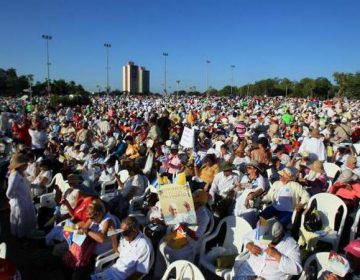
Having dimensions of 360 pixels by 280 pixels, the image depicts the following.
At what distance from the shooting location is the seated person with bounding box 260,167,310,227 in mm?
5008

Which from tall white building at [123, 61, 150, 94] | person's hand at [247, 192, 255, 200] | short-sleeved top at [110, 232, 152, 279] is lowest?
short-sleeved top at [110, 232, 152, 279]

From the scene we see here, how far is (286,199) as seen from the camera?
5.09 m

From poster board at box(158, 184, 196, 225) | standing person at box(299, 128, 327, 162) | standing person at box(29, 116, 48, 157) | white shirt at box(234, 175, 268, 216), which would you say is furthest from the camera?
standing person at box(29, 116, 48, 157)

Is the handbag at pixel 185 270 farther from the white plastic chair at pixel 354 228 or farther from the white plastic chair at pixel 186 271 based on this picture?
the white plastic chair at pixel 354 228

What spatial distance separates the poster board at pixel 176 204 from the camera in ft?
12.5

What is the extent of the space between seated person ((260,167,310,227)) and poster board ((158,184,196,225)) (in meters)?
1.62

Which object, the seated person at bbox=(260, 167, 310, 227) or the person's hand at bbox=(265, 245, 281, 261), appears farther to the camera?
the seated person at bbox=(260, 167, 310, 227)

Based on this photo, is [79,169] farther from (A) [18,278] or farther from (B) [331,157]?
(B) [331,157]

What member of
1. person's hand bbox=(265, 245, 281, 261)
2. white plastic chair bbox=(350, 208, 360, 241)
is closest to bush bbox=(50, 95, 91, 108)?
white plastic chair bbox=(350, 208, 360, 241)

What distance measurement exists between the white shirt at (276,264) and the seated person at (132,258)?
3.18ft

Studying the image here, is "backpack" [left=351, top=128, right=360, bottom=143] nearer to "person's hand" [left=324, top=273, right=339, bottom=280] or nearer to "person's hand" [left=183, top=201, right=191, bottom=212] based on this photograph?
"person's hand" [left=183, top=201, right=191, bottom=212]

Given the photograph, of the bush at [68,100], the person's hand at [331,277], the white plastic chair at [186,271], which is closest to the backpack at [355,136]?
the person's hand at [331,277]

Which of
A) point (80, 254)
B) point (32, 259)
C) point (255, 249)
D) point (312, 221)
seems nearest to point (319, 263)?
point (255, 249)

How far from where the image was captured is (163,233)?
467cm
